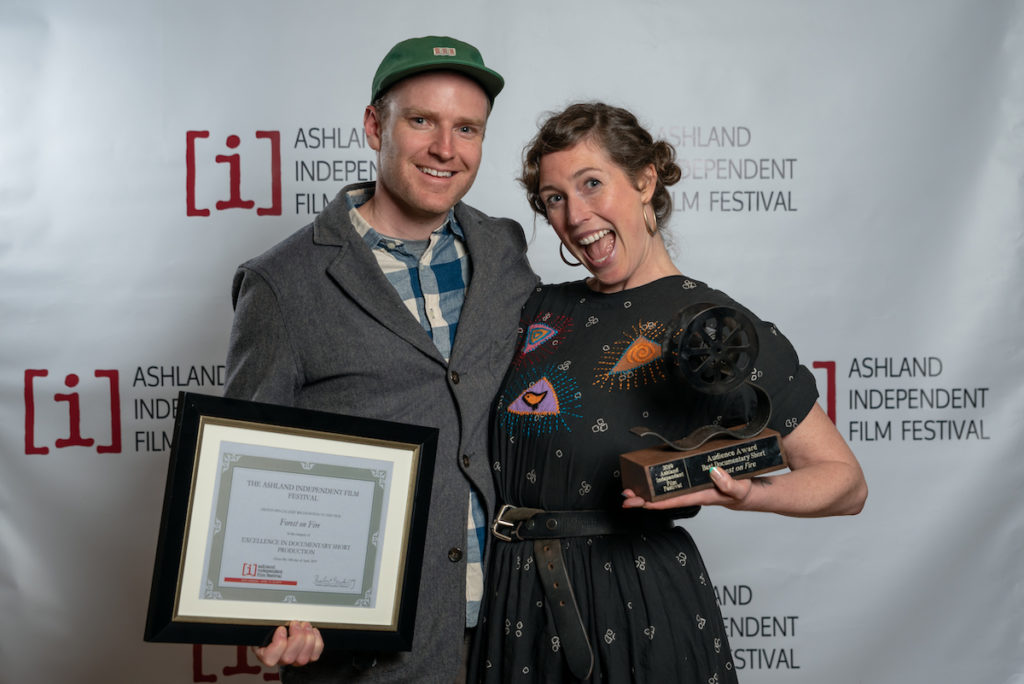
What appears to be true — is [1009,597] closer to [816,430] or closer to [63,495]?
[816,430]

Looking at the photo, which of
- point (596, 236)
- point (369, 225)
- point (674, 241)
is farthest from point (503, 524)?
point (674, 241)

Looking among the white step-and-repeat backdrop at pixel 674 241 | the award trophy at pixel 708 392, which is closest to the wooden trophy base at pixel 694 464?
the award trophy at pixel 708 392

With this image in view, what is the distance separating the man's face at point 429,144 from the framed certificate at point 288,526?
1.69 ft

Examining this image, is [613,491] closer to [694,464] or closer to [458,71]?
[694,464]

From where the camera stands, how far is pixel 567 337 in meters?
1.74

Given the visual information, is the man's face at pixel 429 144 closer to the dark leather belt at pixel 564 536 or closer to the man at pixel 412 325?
the man at pixel 412 325

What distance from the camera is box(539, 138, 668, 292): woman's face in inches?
67.6

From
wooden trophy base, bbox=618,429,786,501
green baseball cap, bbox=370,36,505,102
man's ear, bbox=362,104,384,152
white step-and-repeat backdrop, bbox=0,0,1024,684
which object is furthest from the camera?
white step-and-repeat backdrop, bbox=0,0,1024,684

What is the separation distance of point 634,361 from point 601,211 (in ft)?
1.01

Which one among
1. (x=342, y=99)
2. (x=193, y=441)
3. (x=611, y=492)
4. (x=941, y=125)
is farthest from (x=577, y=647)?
(x=941, y=125)

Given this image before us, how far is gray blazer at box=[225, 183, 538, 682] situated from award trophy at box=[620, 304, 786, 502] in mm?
408

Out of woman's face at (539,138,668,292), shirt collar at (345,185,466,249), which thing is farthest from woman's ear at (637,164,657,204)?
shirt collar at (345,185,466,249)
